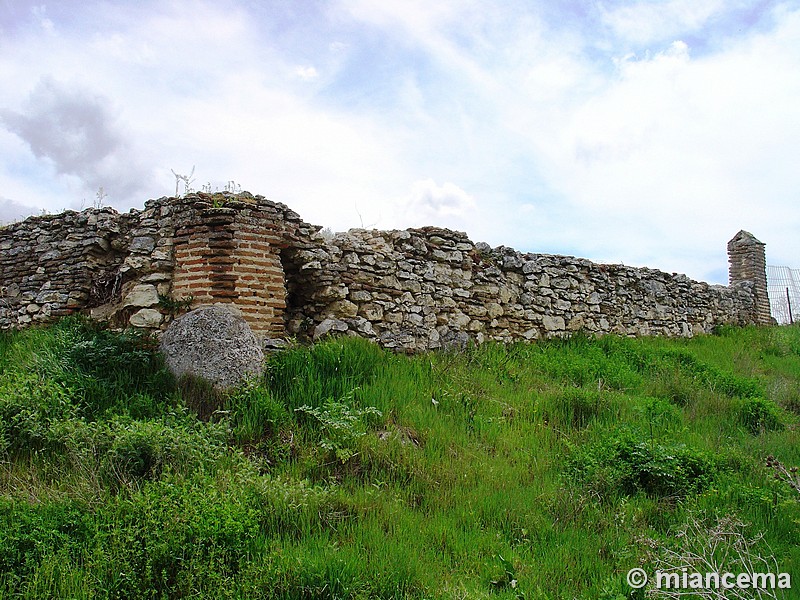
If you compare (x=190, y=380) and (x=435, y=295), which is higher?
(x=435, y=295)

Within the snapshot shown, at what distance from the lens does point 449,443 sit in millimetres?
6195

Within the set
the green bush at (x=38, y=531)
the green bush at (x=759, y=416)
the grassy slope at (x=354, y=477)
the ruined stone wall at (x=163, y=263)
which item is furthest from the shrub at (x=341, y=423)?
the green bush at (x=759, y=416)

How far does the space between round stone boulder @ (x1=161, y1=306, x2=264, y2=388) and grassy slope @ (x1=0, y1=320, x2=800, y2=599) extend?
194mm

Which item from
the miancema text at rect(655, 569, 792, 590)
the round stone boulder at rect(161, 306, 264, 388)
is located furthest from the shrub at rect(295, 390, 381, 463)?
the miancema text at rect(655, 569, 792, 590)

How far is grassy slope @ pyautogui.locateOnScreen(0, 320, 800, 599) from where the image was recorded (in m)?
3.99

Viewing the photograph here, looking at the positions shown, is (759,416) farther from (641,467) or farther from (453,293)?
(453,293)

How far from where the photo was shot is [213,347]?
21.5ft

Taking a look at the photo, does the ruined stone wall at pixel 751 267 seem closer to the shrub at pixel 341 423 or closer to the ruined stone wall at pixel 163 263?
the ruined stone wall at pixel 163 263

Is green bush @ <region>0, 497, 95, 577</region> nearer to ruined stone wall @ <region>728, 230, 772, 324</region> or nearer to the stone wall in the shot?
the stone wall

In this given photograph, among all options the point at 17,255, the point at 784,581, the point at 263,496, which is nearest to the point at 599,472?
the point at 784,581

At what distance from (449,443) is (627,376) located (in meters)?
4.30

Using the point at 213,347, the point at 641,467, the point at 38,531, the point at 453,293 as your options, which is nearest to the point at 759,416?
the point at 641,467

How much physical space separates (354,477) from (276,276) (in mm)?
3112

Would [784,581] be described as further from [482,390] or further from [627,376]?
[627,376]
